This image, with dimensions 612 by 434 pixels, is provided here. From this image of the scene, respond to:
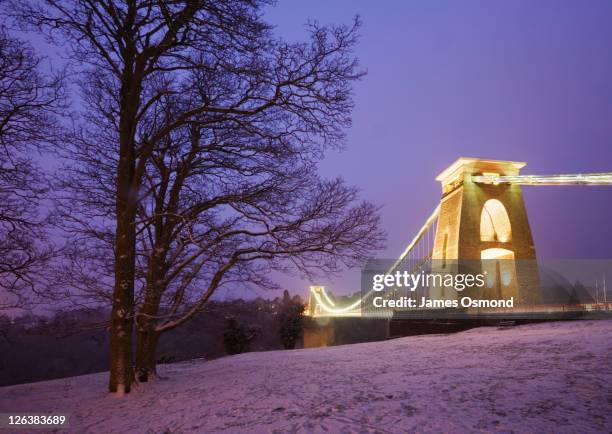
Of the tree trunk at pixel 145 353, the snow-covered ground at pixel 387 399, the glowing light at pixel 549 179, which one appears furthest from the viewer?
the glowing light at pixel 549 179

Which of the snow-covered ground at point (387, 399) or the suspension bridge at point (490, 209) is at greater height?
the suspension bridge at point (490, 209)

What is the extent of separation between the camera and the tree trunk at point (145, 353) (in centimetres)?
798

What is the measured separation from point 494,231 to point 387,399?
2249cm

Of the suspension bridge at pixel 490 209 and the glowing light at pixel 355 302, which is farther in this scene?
the glowing light at pixel 355 302

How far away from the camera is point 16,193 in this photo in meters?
6.77

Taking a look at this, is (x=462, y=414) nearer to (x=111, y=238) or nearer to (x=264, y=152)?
(x=264, y=152)

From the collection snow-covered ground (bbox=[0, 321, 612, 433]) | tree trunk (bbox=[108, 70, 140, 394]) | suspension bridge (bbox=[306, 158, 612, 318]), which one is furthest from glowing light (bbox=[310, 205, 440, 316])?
tree trunk (bbox=[108, 70, 140, 394])

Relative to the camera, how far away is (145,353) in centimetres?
814

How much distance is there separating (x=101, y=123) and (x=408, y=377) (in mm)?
7906

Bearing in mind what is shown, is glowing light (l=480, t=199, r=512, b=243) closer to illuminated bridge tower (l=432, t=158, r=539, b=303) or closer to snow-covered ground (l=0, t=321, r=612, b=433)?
illuminated bridge tower (l=432, t=158, r=539, b=303)

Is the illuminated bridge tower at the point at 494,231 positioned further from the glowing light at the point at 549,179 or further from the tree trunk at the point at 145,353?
the tree trunk at the point at 145,353

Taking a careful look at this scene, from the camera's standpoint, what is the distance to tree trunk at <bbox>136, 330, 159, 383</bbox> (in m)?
7.98

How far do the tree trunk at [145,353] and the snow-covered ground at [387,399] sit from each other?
0.48 metres

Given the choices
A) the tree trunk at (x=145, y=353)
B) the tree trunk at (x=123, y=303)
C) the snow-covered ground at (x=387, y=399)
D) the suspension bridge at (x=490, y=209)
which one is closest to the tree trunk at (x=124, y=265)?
the tree trunk at (x=123, y=303)
